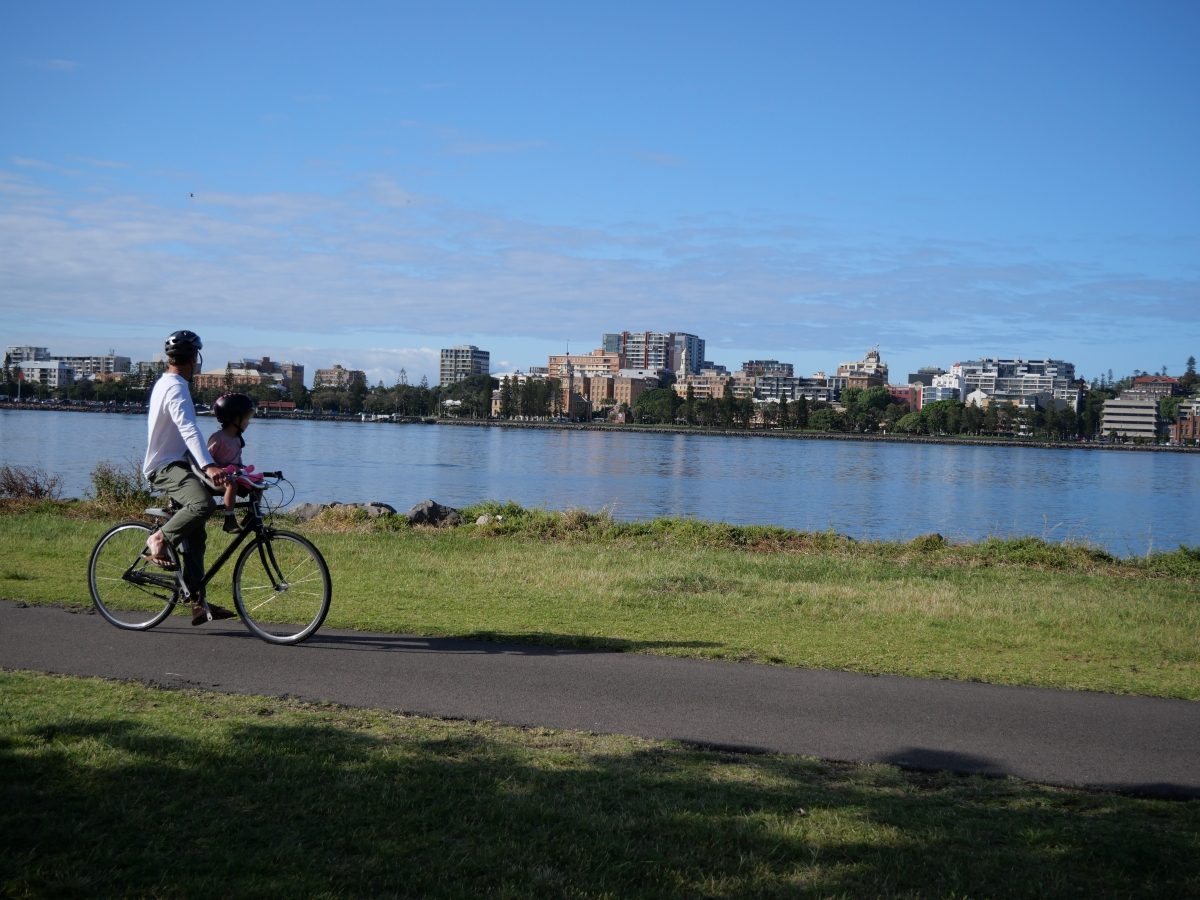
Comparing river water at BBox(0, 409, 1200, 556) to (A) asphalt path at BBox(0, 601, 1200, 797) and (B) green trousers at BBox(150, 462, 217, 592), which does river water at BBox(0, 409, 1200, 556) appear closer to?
(A) asphalt path at BBox(0, 601, 1200, 797)

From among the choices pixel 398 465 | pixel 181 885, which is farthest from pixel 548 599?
pixel 398 465

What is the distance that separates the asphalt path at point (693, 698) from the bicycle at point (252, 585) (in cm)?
16

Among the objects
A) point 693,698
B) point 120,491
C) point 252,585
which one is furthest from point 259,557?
point 120,491

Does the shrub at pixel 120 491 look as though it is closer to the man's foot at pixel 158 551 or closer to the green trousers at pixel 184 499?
the man's foot at pixel 158 551

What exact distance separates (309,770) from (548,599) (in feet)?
17.3

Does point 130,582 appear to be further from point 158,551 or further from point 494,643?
point 494,643

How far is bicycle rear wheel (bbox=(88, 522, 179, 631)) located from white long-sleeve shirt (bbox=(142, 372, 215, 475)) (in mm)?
721

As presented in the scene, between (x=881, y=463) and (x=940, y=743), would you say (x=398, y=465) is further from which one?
(x=940, y=743)

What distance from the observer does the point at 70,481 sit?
1485 inches

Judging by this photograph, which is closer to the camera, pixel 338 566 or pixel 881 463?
pixel 338 566

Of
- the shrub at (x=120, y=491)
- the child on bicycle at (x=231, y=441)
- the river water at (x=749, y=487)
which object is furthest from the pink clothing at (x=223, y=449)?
the river water at (x=749, y=487)

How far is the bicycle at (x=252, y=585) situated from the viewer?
7301mm

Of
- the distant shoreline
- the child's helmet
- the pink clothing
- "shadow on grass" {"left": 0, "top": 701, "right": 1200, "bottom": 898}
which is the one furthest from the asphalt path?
the distant shoreline

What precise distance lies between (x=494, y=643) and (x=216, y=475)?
7.44ft
